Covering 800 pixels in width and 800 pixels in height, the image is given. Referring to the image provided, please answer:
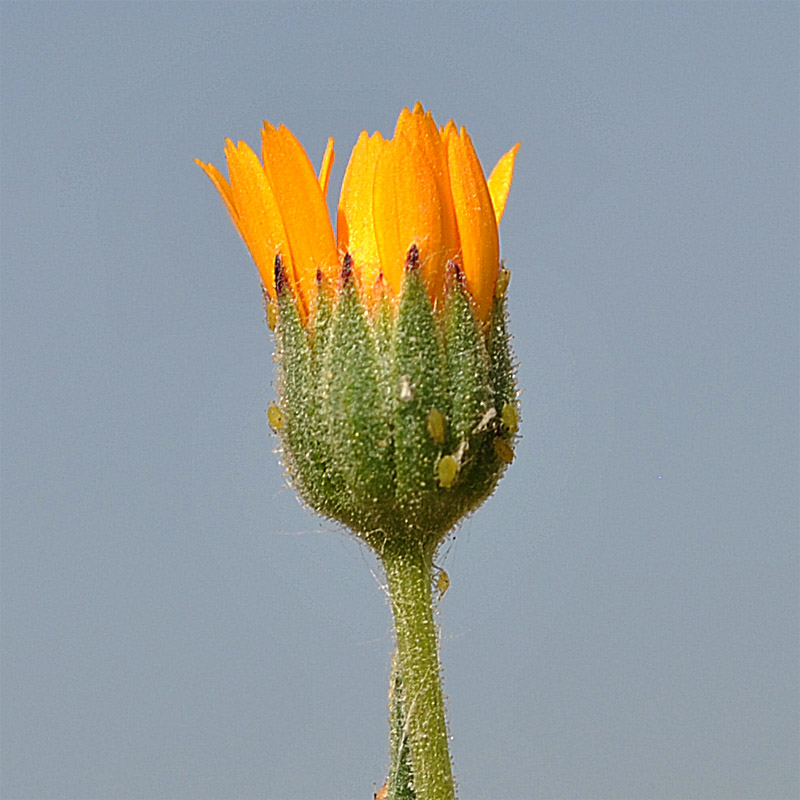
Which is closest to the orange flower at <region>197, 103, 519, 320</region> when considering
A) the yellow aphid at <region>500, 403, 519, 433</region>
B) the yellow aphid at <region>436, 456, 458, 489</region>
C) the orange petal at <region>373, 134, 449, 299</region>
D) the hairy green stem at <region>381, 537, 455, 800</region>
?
the orange petal at <region>373, 134, 449, 299</region>

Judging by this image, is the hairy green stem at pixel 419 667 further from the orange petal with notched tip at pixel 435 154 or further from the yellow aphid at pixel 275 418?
the orange petal with notched tip at pixel 435 154

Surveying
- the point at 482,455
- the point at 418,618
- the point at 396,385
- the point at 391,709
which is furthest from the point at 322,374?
the point at 391,709

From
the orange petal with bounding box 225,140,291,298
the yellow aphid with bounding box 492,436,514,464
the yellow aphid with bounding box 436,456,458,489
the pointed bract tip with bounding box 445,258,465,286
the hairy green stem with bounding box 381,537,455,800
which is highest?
the orange petal with bounding box 225,140,291,298

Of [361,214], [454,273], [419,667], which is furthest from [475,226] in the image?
[419,667]

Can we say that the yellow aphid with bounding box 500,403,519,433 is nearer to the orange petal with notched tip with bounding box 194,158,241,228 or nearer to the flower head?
the flower head

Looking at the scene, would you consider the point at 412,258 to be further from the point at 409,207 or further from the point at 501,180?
the point at 501,180

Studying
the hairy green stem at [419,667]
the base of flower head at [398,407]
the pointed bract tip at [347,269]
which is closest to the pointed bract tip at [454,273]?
the base of flower head at [398,407]

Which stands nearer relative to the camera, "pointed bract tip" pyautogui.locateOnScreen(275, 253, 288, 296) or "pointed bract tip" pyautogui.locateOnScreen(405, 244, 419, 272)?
"pointed bract tip" pyautogui.locateOnScreen(405, 244, 419, 272)
